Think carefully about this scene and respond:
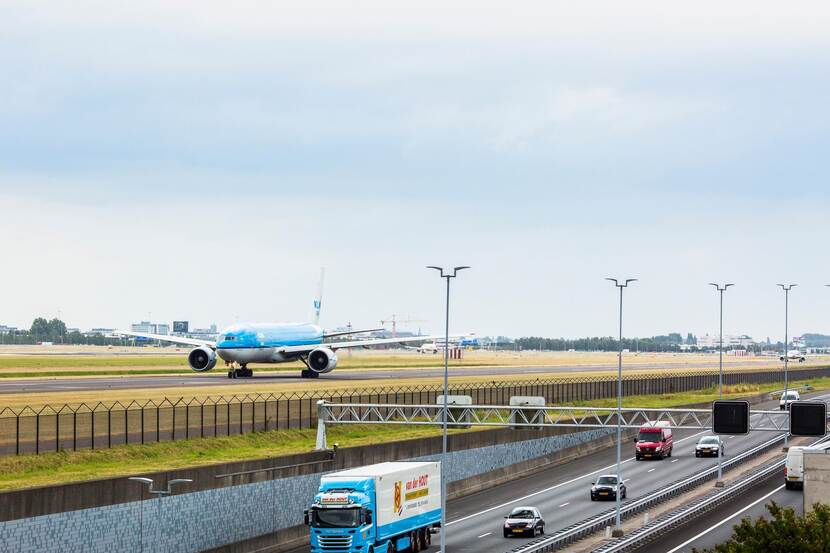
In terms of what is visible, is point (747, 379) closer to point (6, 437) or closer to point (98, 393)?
point (98, 393)

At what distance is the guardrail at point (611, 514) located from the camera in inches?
2346

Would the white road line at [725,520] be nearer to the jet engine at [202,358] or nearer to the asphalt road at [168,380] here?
the asphalt road at [168,380]

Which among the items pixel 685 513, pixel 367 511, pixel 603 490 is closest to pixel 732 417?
pixel 685 513

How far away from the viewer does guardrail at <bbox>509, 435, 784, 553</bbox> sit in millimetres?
59578

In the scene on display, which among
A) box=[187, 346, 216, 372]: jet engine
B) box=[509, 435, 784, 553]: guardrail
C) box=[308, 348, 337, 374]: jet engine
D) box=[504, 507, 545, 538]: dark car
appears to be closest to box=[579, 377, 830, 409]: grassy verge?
box=[308, 348, 337, 374]: jet engine

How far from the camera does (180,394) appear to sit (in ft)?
319

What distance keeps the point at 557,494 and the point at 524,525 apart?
818 inches

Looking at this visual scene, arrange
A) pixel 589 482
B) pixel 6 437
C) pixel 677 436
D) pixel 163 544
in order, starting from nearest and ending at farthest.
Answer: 1. pixel 163 544
2. pixel 6 437
3. pixel 589 482
4. pixel 677 436

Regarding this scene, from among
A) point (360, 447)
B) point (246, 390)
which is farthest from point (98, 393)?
point (360, 447)

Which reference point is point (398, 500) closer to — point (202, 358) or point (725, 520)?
point (725, 520)

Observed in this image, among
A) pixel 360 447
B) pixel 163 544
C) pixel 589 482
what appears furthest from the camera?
pixel 589 482

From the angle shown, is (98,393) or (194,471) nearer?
(194,471)

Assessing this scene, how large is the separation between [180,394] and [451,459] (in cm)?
2323

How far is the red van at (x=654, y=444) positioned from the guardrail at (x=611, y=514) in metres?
5.90
